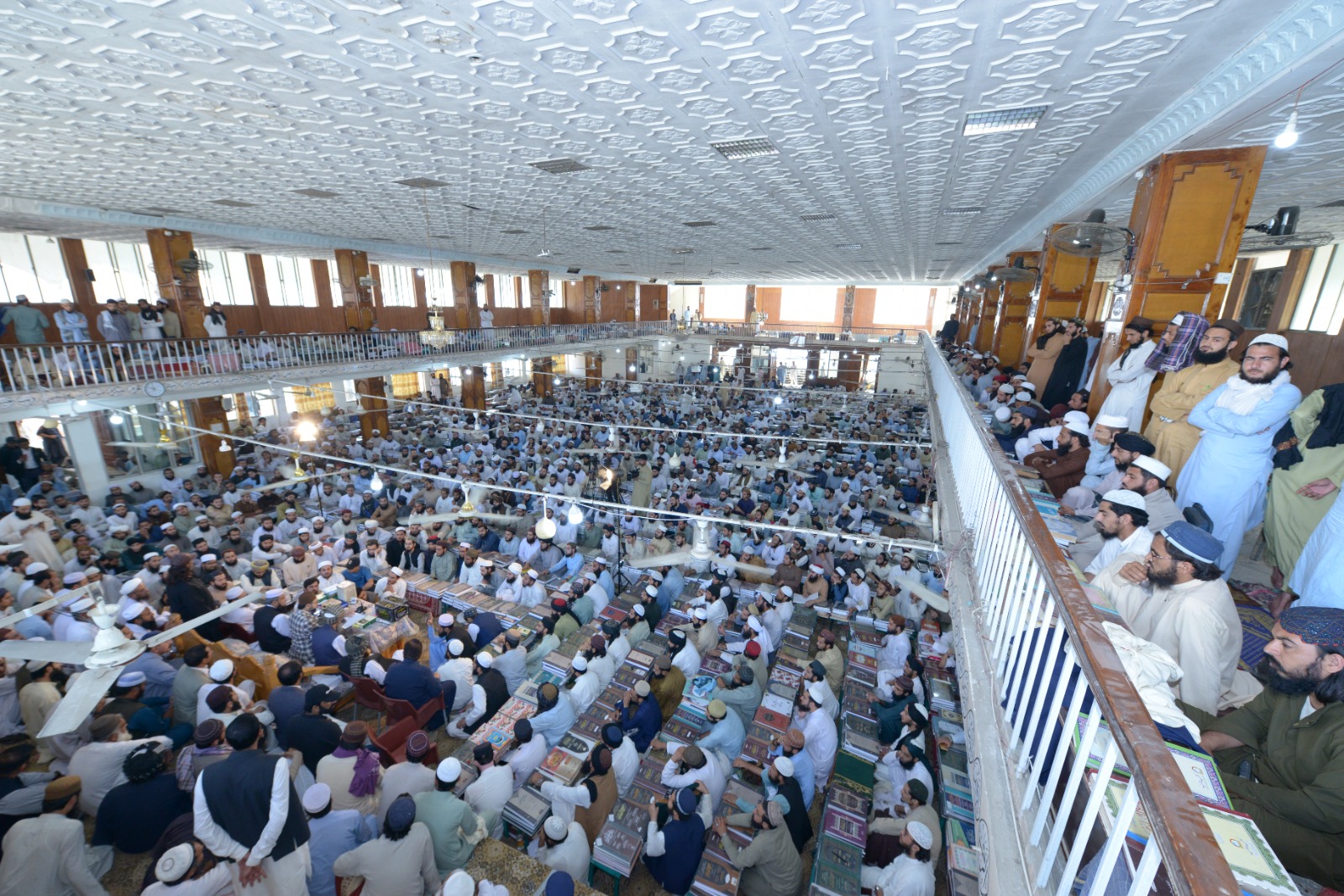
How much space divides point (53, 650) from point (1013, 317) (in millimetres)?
11841

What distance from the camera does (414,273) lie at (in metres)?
19.3

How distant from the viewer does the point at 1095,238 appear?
4.47 metres

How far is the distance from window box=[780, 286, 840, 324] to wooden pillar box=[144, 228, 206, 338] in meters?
26.1

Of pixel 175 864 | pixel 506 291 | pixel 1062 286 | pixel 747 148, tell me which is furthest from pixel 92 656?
pixel 506 291

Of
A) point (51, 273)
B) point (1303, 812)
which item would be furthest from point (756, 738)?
point (51, 273)

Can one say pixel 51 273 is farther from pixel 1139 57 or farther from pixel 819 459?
pixel 1139 57

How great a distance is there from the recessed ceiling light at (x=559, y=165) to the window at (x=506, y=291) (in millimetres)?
17635

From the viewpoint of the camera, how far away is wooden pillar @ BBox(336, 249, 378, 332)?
12.7 m

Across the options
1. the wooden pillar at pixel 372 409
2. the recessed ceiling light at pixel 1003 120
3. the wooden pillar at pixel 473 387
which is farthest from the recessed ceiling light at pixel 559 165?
the wooden pillar at pixel 473 387

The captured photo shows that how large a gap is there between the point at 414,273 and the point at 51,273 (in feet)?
30.6

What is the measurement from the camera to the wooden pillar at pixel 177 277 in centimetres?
955

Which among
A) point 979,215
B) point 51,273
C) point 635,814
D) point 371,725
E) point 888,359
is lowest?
point 371,725

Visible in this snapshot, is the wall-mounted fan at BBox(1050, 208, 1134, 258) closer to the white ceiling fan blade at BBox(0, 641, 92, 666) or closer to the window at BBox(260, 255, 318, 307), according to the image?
the white ceiling fan blade at BBox(0, 641, 92, 666)

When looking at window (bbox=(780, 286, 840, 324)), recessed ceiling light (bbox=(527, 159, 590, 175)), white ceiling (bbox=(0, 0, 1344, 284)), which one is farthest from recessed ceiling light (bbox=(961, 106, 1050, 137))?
window (bbox=(780, 286, 840, 324))
